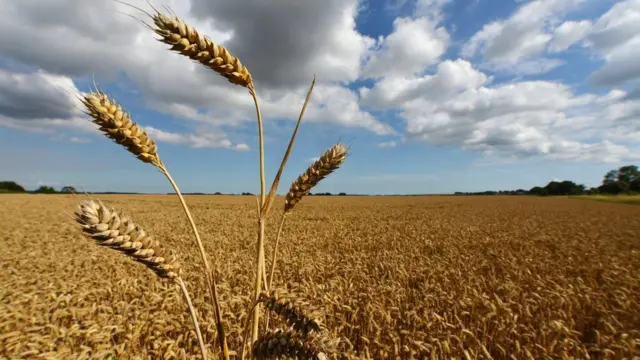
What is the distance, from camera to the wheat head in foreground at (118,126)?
1.23m

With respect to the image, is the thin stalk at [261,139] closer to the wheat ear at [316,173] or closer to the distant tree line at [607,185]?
the wheat ear at [316,173]

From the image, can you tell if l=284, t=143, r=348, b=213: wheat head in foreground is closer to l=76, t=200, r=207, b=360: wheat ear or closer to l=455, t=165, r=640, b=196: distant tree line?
l=76, t=200, r=207, b=360: wheat ear

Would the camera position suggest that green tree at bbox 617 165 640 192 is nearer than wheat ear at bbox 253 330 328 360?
No

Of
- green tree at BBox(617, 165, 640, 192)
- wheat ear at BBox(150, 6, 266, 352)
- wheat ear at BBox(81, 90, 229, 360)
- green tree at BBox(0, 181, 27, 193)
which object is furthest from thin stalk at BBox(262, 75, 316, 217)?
green tree at BBox(0, 181, 27, 193)

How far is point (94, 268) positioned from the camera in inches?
294

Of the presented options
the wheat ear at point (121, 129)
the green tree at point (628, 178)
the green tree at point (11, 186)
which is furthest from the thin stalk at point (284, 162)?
the green tree at point (11, 186)

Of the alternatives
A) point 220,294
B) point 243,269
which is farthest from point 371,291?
point 243,269

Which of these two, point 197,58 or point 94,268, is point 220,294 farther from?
point 197,58

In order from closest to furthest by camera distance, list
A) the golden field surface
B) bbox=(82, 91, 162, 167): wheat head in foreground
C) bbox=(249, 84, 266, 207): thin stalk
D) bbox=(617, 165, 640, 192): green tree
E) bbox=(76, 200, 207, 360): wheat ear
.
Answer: bbox=(76, 200, 207, 360): wheat ear
bbox=(82, 91, 162, 167): wheat head in foreground
bbox=(249, 84, 266, 207): thin stalk
the golden field surface
bbox=(617, 165, 640, 192): green tree

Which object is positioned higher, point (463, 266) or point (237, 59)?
point (237, 59)

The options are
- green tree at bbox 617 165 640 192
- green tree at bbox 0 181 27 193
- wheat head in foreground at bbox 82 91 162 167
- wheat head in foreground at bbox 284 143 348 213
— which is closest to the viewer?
wheat head in foreground at bbox 82 91 162 167

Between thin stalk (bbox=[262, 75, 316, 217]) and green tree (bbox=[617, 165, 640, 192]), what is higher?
green tree (bbox=[617, 165, 640, 192])

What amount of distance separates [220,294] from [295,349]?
15.8ft

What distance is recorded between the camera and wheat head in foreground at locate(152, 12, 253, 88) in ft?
4.38
